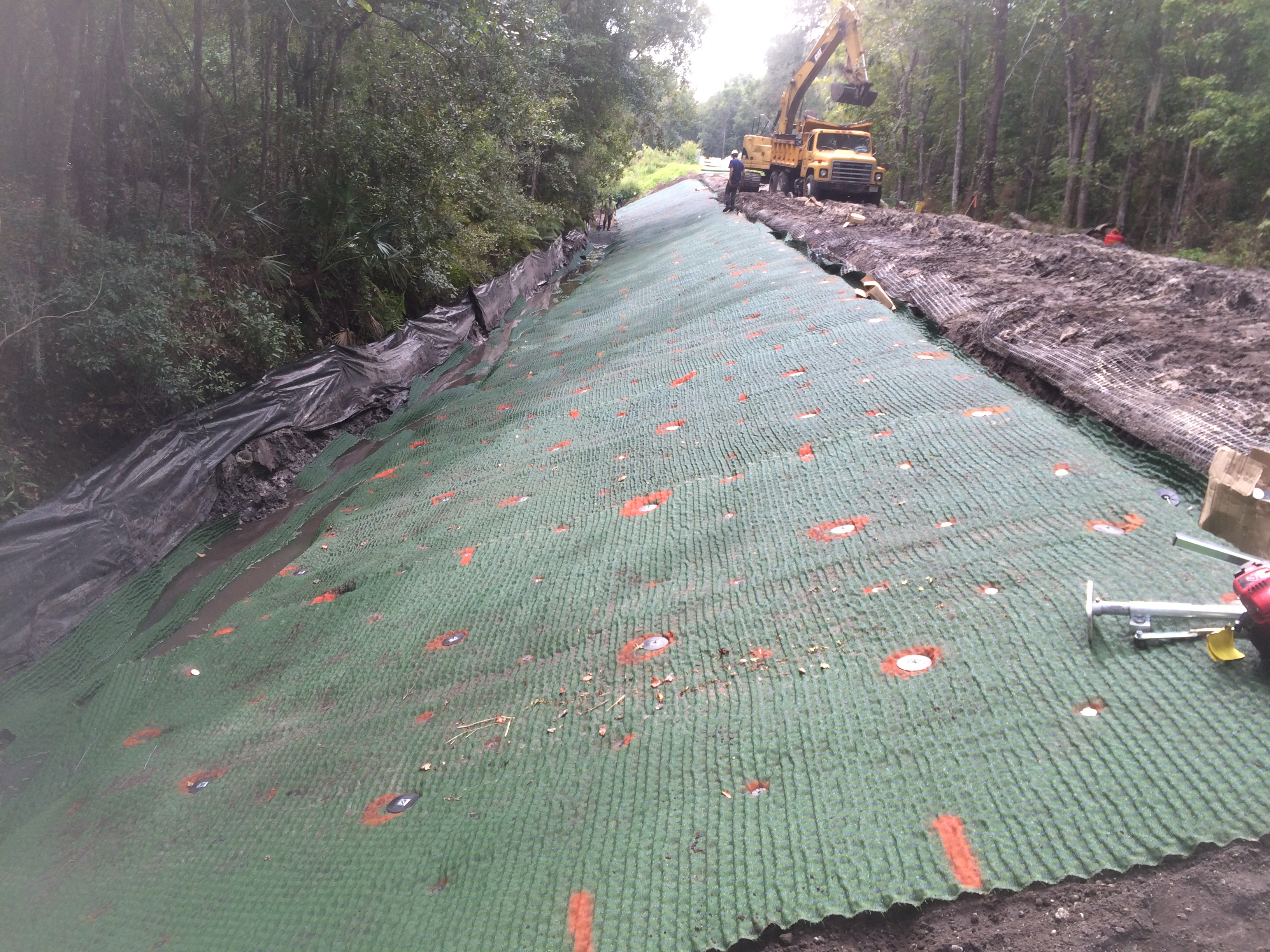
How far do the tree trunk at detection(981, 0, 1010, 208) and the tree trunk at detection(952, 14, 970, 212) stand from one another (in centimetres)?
61

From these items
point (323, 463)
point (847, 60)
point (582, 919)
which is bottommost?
point (323, 463)

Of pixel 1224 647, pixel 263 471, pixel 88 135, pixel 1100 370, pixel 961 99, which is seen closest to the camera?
pixel 1224 647

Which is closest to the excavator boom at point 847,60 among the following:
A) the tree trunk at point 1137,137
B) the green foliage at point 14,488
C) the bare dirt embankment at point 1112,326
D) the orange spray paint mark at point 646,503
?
the tree trunk at point 1137,137

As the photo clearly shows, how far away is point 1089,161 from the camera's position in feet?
49.3

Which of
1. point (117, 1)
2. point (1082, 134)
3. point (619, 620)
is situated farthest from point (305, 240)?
point (1082, 134)

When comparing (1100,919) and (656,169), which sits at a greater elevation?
(1100,919)

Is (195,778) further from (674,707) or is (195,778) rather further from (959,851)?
(959,851)

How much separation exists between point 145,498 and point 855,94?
579 inches

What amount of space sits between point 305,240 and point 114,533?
3.72 m

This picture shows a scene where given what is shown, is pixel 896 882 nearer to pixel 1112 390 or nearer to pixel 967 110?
pixel 1112 390

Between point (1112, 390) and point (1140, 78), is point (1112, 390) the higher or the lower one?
the lower one

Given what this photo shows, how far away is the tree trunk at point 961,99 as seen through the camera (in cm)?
1761

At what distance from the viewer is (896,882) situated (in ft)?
4.51

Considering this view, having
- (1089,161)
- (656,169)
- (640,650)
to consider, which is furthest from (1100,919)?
(656,169)
